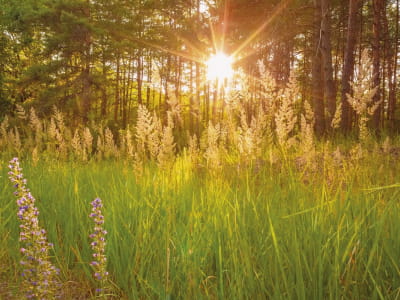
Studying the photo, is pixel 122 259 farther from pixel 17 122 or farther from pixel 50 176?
pixel 17 122

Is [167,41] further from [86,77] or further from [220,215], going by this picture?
[220,215]

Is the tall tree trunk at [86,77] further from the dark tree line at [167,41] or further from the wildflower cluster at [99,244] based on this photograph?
the wildflower cluster at [99,244]

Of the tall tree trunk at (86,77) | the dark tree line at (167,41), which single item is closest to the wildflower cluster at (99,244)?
the dark tree line at (167,41)

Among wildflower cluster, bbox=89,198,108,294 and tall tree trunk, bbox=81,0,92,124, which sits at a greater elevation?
tall tree trunk, bbox=81,0,92,124

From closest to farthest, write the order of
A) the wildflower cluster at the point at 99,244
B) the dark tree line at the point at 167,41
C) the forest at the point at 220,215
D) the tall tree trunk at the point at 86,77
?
the wildflower cluster at the point at 99,244
the forest at the point at 220,215
the dark tree line at the point at 167,41
the tall tree trunk at the point at 86,77

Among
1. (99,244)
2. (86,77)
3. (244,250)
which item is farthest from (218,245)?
(86,77)

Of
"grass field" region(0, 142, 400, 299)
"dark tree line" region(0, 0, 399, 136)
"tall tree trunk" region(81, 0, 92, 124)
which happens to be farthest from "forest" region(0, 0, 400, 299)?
"tall tree trunk" region(81, 0, 92, 124)

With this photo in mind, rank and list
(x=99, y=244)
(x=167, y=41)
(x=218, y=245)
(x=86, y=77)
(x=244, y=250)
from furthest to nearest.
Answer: (x=167, y=41), (x=86, y=77), (x=218, y=245), (x=244, y=250), (x=99, y=244)

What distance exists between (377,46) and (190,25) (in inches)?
325

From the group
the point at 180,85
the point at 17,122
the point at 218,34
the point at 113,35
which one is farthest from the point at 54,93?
the point at 180,85

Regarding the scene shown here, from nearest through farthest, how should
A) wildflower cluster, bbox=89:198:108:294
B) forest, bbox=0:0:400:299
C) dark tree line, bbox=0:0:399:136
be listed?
wildflower cluster, bbox=89:198:108:294 < forest, bbox=0:0:400:299 < dark tree line, bbox=0:0:399:136

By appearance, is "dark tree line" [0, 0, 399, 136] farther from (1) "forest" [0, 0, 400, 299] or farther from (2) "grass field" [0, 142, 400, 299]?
(2) "grass field" [0, 142, 400, 299]

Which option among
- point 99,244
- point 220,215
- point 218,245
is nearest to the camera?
point 99,244

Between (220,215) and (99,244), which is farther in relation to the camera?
(220,215)
